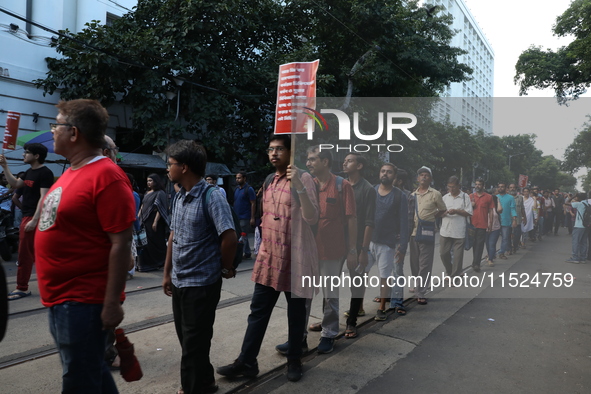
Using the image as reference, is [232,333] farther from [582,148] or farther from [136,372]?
[582,148]

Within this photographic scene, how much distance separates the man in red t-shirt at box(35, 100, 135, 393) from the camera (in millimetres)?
1887

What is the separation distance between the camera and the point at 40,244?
1947 millimetres

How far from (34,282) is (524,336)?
5884mm

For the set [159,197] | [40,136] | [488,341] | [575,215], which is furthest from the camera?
[40,136]

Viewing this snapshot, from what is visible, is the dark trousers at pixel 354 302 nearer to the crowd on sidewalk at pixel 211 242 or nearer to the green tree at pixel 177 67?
the crowd on sidewalk at pixel 211 242

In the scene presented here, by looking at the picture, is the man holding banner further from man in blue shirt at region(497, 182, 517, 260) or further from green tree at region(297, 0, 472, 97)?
green tree at region(297, 0, 472, 97)

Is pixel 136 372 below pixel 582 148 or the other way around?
below

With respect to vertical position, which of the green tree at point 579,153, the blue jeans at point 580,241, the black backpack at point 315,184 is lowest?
the blue jeans at point 580,241

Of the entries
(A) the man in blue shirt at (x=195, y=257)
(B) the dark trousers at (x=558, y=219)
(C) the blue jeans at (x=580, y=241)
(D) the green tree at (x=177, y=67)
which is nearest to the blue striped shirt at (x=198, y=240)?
(A) the man in blue shirt at (x=195, y=257)

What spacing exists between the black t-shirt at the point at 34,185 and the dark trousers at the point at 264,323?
3.05m

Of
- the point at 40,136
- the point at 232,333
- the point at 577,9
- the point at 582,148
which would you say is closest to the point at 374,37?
the point at 577,9

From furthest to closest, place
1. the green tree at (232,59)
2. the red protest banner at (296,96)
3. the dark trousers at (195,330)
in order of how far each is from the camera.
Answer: the green tree at (232,59)
the red protest banner at (296,96)
the dark trousers at (195,330)

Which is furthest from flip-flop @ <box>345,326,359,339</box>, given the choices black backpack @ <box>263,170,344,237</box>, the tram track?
the tram track

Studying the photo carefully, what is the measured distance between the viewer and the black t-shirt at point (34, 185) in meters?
4.86
